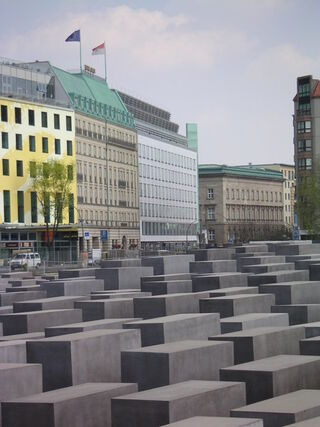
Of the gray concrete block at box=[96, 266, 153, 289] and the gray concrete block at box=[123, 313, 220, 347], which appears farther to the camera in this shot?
the gray concrete block at box=[96, 266, 153, 289]

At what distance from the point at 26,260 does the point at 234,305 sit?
5511 cm

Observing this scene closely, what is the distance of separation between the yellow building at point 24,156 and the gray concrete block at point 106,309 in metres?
76.0

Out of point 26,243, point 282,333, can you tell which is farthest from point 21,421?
point 26,243

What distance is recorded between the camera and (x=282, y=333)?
21.1 m

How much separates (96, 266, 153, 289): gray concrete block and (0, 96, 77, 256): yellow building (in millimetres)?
66834

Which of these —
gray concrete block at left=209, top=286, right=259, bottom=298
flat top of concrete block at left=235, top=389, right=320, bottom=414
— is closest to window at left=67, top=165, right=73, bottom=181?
gray concrete block at left=209, top=286, right=259, bottom=298

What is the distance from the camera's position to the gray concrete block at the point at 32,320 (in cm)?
2545

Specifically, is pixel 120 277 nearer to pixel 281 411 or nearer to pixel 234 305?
pixel 234 305

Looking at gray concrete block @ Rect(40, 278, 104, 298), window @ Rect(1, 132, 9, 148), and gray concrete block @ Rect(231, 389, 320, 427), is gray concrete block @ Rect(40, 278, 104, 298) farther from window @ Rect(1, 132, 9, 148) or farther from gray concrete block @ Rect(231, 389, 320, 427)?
window @ Rect(1, 132, 9, 148)

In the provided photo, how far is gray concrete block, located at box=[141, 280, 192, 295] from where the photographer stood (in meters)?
31.4

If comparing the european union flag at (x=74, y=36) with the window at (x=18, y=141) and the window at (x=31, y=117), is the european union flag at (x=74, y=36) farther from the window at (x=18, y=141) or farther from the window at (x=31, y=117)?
the window at (x=18, y=141)

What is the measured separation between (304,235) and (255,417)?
361 feet

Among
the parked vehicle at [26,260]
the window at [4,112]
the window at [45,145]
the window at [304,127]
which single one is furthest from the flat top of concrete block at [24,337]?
the window at [304,127]

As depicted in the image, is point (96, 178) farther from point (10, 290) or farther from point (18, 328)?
point (18, 328)
